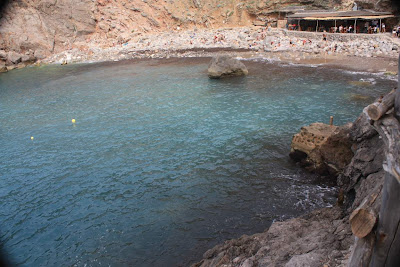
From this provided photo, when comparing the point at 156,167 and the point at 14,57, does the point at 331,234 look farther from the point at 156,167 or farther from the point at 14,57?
the point at 14,57

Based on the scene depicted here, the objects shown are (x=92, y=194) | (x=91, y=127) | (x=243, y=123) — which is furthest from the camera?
(x=91, y=127)

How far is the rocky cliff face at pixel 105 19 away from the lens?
4569 cm

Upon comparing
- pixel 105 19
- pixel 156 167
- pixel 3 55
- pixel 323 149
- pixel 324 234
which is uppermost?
pixel 105 19

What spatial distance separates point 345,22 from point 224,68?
23.7 metres

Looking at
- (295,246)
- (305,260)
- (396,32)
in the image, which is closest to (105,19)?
(396,32)

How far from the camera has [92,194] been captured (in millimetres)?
11906

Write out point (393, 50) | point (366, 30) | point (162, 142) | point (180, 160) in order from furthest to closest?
point (366, 30)
point (393, 50)
point (162, 142)
point (180, 160)

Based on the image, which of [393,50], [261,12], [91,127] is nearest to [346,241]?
[91,127]

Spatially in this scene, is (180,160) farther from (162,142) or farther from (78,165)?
(78,165)

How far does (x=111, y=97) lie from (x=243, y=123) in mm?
12591

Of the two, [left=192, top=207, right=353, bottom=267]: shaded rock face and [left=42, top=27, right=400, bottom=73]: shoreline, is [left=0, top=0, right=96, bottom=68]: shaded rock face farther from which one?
[left=192, top=207, right=353, bottom=267]: shaded rock face

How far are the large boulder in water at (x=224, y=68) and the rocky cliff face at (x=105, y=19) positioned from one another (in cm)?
2793

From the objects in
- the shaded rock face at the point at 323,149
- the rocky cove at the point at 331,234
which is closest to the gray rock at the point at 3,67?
the shaded rock face at the point at 323,149

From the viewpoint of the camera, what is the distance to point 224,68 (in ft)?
93.3
